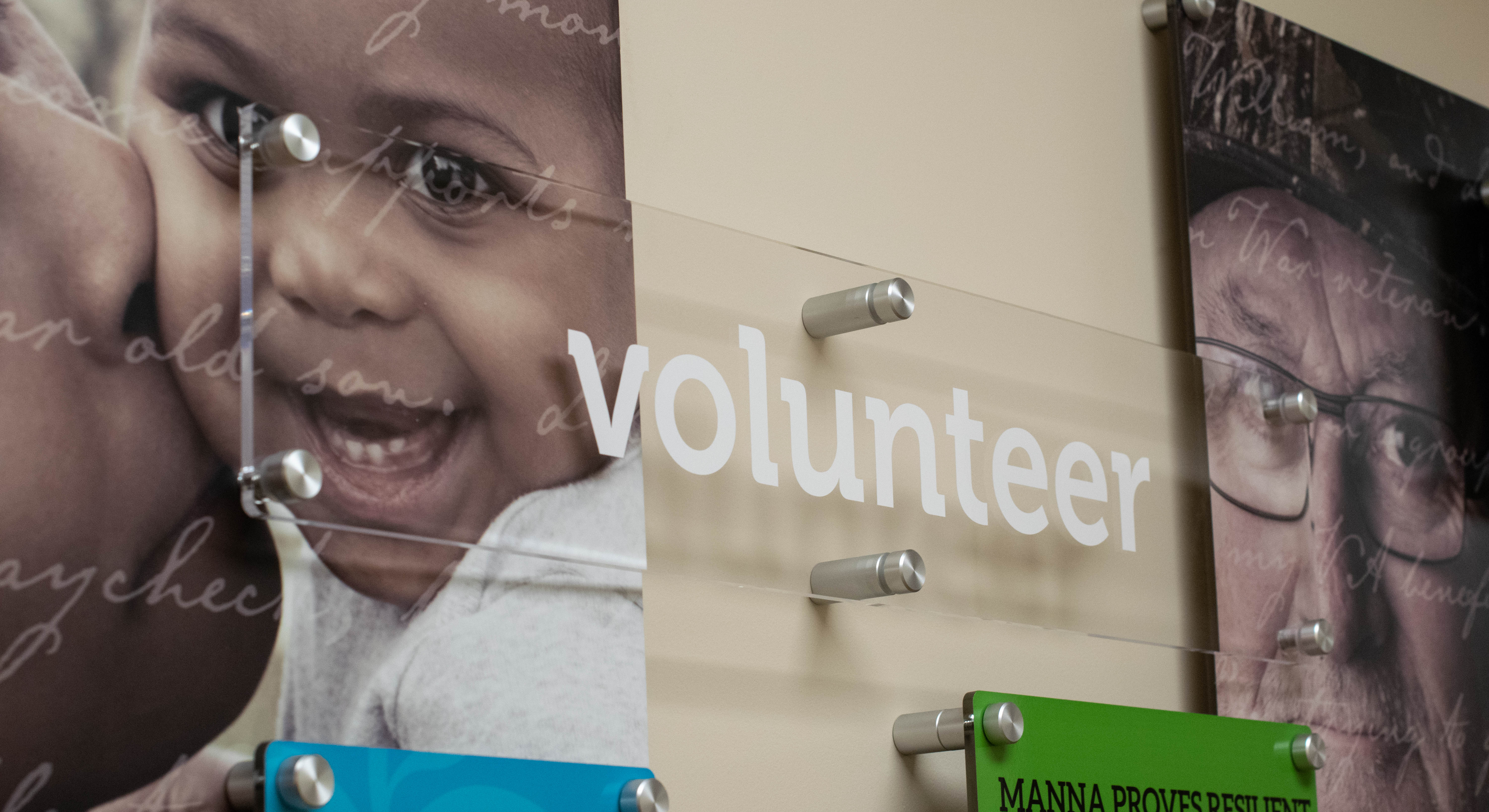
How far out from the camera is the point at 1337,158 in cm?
177

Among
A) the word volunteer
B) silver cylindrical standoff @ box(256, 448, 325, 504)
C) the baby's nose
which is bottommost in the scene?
silver cylindrical standoff @ box(256, 448, 325, 504)

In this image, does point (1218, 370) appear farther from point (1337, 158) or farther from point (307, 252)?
point (307, 252)

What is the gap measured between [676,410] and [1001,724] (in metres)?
0.33

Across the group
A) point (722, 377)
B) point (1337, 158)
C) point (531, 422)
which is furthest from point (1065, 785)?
point (1337, 158)

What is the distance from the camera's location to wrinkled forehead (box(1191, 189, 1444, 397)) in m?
1.61

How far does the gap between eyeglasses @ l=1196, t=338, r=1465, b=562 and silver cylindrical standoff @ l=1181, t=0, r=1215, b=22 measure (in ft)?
1.06

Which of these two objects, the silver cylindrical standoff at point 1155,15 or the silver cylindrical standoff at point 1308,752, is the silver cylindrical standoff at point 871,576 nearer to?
the silver cylindrical standoff at point 1308,752

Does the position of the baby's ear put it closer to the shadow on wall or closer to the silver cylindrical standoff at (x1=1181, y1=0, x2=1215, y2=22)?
the shadow on wall

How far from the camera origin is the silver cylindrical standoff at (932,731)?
1208 millimetres

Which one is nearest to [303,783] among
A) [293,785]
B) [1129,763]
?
[293,785]

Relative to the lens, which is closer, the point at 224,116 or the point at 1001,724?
the point at 224,116

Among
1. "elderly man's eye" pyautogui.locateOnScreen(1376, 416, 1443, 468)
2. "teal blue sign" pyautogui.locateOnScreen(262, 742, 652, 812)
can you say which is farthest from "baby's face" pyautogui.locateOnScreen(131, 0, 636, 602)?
"elderly man's eye" pyautogui.locateOnScreen(1376, 416, 1443, 468)

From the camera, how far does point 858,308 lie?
120cm

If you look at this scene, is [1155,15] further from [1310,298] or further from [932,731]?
[932,731]
